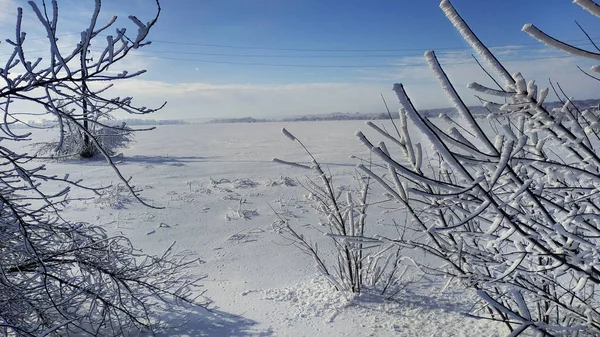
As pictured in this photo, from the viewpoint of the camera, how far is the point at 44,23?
4.92 ft

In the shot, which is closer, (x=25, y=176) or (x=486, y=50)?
(x=486, y=50)

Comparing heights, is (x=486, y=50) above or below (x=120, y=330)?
above

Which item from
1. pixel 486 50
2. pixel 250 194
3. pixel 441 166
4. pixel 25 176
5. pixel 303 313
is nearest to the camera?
pixel 486 50

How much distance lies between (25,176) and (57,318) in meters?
1.89

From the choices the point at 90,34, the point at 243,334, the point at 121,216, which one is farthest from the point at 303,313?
the point at 121,216

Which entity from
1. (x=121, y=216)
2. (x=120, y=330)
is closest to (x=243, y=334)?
(x=120, y=330)

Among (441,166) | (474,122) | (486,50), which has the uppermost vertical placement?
(486,50)

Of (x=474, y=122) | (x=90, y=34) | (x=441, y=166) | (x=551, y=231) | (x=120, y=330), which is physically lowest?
(x=120, y=330)

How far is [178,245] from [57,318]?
8.09ft

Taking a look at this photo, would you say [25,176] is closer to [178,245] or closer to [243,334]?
[243,334]

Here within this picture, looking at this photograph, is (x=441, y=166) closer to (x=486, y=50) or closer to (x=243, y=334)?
(x=486, y=50)

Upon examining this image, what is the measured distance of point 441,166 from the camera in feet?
8.01

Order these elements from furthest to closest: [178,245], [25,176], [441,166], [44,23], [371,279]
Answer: [178,245] → [371,279] → [441,166] → [25,176] → [44,23]

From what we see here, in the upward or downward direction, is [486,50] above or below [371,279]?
above
